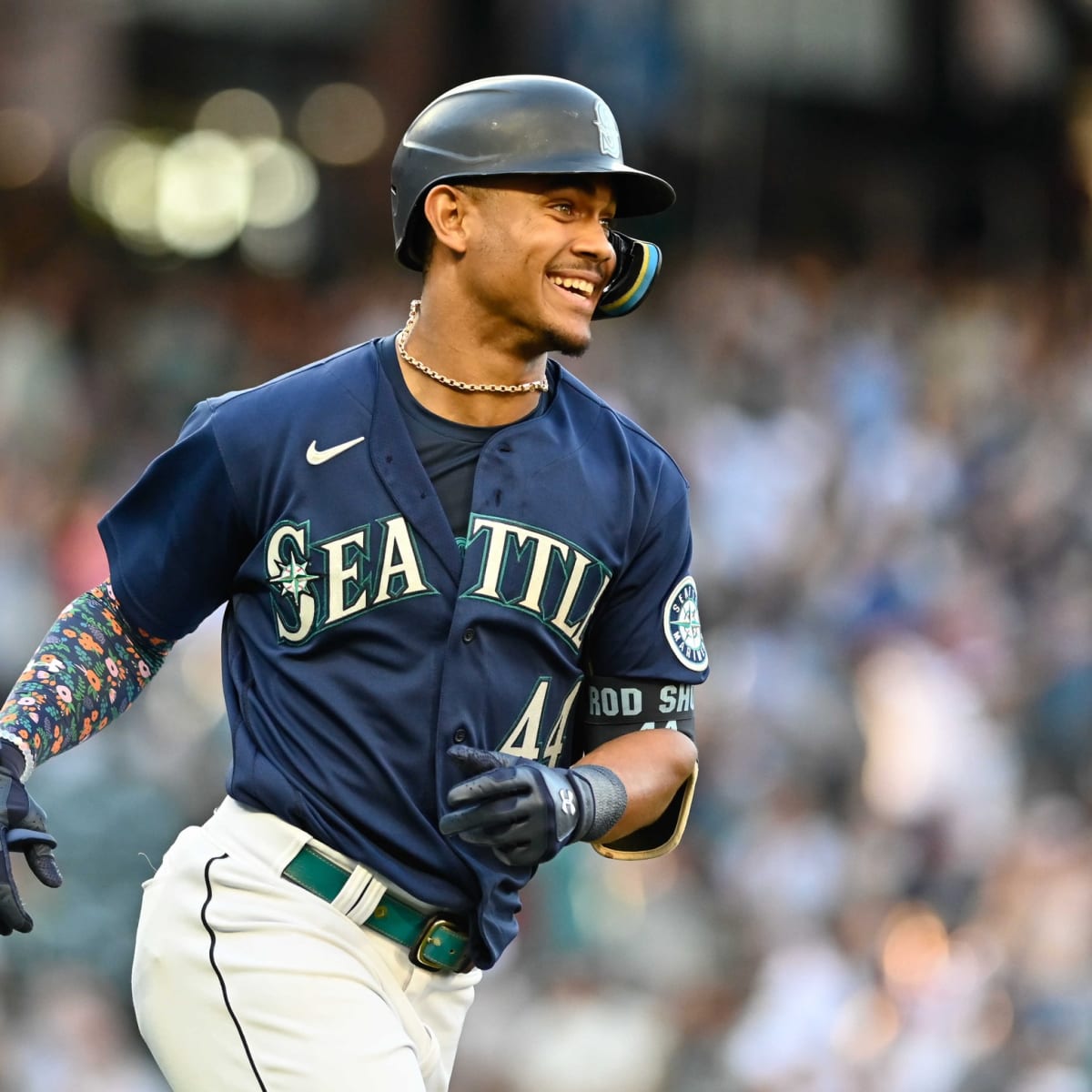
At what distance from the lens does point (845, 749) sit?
9336mm

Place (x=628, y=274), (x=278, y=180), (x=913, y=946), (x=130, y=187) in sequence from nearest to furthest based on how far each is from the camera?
1. (x=628, y=274)
2. (x=913, y=946)
3. (x=130, y=187)
4. (x=278, y=180)

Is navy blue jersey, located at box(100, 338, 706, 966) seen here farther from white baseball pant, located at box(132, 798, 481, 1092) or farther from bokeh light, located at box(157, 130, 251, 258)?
bokeh light, located at box(157, 130, 251, 258)

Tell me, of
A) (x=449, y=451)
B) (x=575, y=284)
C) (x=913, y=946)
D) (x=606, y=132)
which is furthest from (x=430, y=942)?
(x=913, y=946)

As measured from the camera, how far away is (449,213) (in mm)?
3508

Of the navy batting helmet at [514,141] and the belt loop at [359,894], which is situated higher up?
the navy batting helmet at [514,141]

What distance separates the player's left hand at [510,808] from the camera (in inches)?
120

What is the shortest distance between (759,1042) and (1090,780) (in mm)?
2025

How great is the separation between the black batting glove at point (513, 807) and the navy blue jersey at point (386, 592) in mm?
198

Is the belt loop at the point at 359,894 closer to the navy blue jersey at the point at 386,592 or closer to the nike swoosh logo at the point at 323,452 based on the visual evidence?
the navy blue jersey at the point at 386,592

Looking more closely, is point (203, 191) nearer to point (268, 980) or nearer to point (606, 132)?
point (606, 132)

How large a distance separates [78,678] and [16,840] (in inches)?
13.8

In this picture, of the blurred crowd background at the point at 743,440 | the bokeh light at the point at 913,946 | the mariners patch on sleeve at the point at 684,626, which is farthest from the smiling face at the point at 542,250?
the bokeh light at the point at 913,946

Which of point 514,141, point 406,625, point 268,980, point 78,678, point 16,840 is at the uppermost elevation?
point 514,141

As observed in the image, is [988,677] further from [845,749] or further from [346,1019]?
[346,1019]
